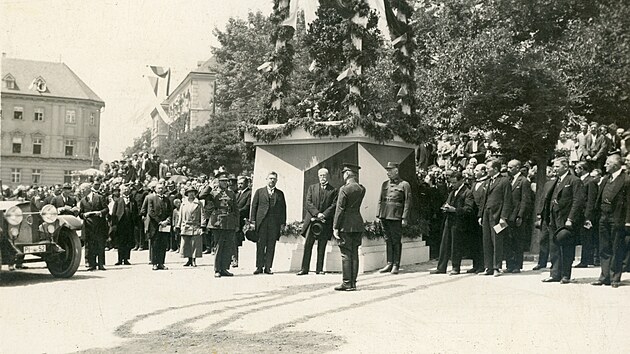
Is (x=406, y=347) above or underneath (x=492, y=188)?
underneath

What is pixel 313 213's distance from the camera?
483 inches

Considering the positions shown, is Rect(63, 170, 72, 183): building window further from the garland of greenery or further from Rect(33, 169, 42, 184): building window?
the garland of greenery

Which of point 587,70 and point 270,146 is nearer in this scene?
point 270,146

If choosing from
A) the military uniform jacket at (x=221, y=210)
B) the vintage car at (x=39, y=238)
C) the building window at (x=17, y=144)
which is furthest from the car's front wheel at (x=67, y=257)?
the building window at (x=17, y=144)

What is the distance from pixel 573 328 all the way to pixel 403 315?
1883mm

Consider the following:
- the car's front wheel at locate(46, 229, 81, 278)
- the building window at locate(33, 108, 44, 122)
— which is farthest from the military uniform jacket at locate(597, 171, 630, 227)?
the building window at locate(33, 108, 44, 122)

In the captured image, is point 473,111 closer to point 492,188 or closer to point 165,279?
point 492,188

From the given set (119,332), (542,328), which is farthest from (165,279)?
(542,328)

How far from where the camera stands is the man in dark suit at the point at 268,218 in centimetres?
1272

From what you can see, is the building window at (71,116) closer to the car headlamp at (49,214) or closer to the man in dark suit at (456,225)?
the car headlamp at (49,214)

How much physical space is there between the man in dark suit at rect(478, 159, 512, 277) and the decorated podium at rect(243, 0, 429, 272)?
86.2 inches

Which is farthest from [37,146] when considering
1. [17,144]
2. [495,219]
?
[495,219]

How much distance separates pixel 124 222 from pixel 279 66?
16.4ft

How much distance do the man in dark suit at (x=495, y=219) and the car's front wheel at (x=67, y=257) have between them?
7.12 metres
